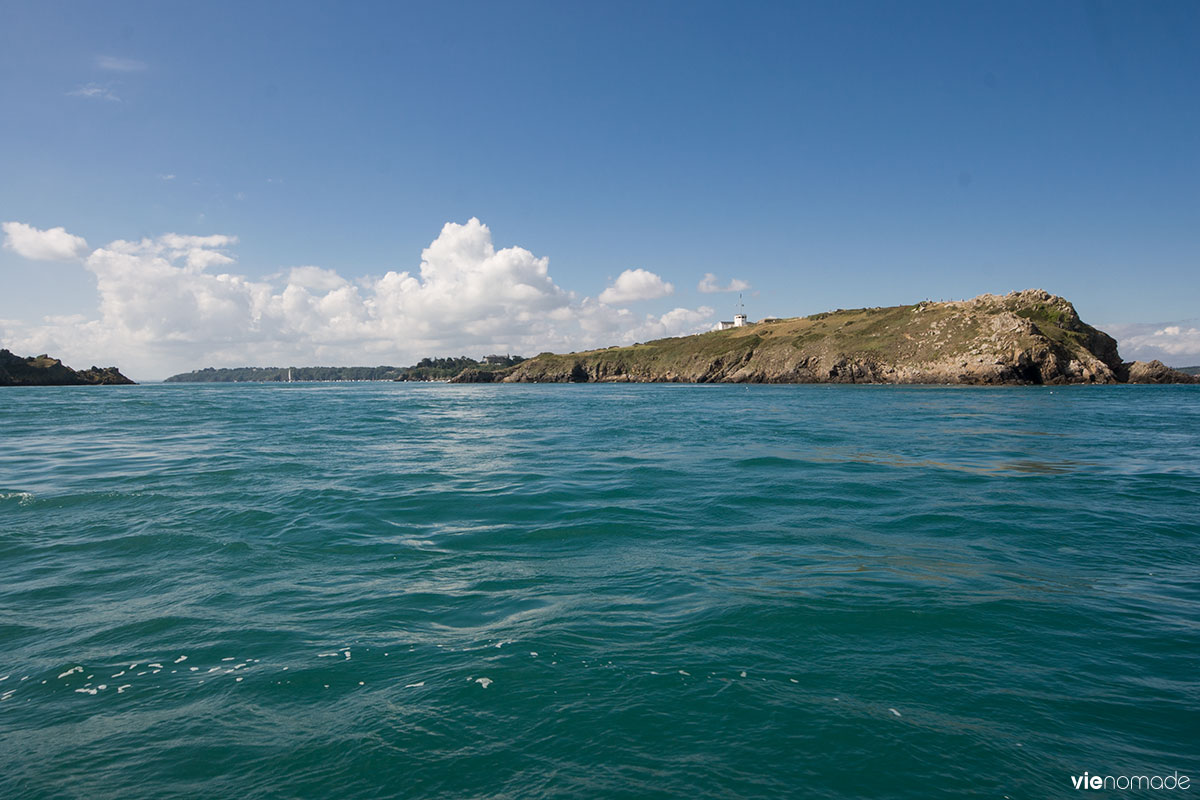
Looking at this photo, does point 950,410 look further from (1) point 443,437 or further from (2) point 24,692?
(2) point 24,692

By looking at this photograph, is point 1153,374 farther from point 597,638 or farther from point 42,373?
point 42,373

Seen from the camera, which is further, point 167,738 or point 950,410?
point 950,410

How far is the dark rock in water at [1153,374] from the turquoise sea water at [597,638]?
3776 inches

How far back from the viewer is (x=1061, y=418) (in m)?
35.4

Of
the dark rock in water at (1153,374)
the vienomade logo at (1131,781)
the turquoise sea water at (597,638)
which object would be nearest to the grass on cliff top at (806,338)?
the dark rock in water at (1153,374)

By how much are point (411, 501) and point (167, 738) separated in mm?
9790

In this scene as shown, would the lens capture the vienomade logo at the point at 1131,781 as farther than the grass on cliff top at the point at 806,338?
No

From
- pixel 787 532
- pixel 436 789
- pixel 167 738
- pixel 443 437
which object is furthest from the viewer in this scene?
pixel 443 437

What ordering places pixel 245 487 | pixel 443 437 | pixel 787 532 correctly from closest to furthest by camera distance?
pixel 787 532, pixel 245 487, pixel 443 437

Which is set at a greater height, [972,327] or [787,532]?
[972,327]

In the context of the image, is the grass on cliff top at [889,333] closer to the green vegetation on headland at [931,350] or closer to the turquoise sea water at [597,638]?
the green vegetation on headland at [931,350]

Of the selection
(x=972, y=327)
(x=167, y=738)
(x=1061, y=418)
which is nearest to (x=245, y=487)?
(x=167, y=738)

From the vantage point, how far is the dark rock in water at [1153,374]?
85250 millimetres

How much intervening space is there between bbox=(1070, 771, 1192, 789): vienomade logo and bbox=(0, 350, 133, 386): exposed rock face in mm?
162385
